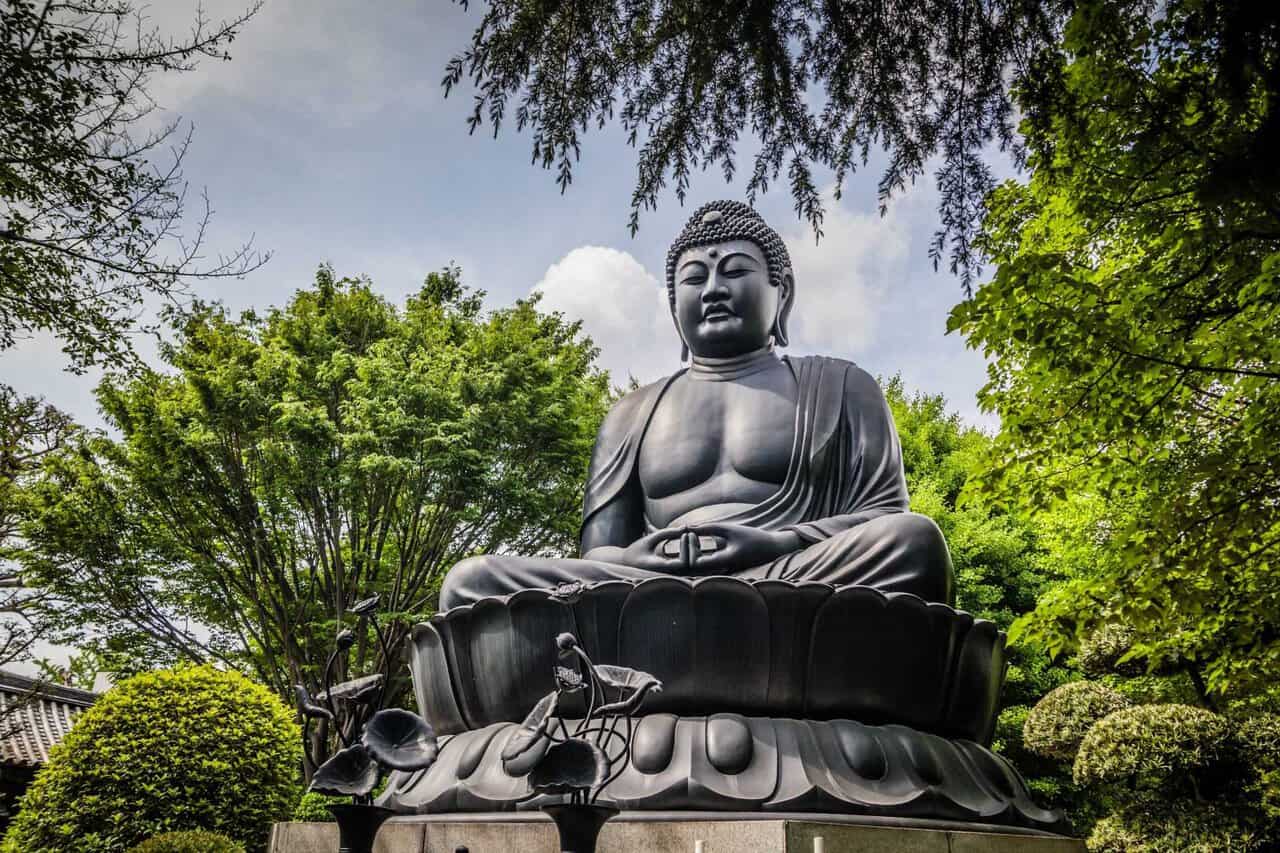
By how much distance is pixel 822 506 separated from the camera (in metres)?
6.33

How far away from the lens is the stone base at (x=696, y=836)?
371 cm

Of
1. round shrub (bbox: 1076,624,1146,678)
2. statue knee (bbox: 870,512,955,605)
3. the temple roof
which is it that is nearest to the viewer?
statue knee (bbox: 870,512,955,605)

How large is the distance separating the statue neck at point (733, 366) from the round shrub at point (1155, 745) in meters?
4.44

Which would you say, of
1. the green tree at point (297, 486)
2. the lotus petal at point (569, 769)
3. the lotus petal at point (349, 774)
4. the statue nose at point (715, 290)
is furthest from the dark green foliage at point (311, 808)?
the lotus petal at point (569, 769)

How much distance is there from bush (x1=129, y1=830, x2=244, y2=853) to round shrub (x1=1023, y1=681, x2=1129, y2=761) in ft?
24.8

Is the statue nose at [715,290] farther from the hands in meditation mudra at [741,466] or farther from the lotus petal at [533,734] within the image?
the lotus petal at [533,734]

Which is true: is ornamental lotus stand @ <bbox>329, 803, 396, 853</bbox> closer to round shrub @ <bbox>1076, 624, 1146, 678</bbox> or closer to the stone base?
the stone base

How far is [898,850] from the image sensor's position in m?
4.00

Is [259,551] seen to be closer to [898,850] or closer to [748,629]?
[748,629]

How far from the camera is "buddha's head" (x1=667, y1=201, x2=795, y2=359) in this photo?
23.3ft

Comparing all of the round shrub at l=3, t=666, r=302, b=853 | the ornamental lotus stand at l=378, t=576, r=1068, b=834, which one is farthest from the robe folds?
the round shrub at l=3, t=666, r=302, b=853

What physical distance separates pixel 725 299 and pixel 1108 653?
5.81 metres

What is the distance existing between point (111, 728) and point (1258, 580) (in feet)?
25.1

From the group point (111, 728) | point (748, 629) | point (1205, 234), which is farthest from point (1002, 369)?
point (111, 728)
